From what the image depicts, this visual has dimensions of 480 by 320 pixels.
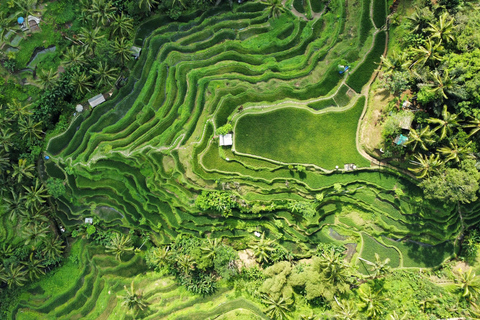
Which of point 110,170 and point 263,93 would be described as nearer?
point 263,93

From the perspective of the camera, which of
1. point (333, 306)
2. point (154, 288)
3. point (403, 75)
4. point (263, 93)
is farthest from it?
point (154, 288)

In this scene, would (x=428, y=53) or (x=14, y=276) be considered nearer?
(x=428, y=53)

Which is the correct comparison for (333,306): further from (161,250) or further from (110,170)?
(110,170)

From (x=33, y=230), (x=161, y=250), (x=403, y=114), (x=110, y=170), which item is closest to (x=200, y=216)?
(x=161, y=250)

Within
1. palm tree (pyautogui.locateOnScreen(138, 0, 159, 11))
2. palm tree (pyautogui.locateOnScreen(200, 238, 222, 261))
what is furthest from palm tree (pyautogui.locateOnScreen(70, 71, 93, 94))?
palm tree (pyautogui.locateOnScreen(200, 238, 222, 261))

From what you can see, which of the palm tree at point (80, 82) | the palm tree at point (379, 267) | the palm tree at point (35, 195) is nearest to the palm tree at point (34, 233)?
the palm tree at point (35, 195)

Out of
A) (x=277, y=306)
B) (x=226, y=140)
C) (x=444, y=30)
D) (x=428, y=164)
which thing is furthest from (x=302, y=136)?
(x=277, y=306)

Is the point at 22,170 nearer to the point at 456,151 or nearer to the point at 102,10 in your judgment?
the point at 102,10
